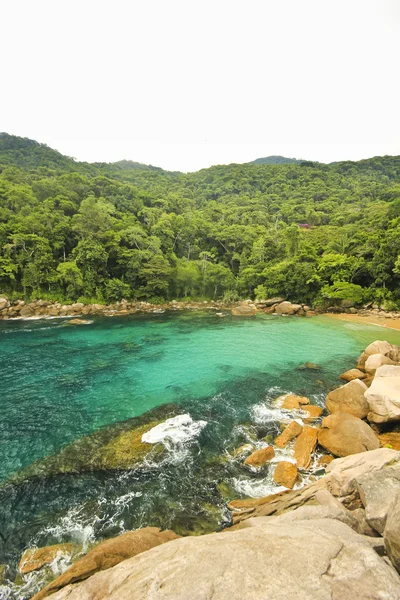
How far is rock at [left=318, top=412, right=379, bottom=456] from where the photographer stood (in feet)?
29.5

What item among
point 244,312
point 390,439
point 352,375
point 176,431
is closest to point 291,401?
point 390,439

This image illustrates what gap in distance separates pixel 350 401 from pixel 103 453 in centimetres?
1017

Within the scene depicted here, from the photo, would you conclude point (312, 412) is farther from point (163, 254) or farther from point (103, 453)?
point (163, 254)

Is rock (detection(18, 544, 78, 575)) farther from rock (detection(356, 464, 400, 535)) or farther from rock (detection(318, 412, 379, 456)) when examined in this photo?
rock (detection(318, 412, 379, 456))

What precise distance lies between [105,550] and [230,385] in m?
10.5

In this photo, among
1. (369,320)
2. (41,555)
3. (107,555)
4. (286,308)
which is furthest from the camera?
(286,308)

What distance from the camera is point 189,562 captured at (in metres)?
3.51

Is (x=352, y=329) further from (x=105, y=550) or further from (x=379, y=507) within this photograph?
(x=105, y=550)

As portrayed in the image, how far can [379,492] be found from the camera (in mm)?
5281

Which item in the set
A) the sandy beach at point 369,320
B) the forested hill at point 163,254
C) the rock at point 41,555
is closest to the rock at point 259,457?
the rock at point 41,555

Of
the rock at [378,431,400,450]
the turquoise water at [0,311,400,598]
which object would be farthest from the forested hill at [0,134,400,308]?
the rock at [378,431,400,450]

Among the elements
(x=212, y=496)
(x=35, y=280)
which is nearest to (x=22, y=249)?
(x=35, y=280)

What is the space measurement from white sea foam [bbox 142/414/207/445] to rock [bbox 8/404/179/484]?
10.0 inches

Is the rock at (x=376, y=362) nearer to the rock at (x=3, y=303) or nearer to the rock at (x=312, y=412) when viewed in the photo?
the rock at (x=312, y=412)
